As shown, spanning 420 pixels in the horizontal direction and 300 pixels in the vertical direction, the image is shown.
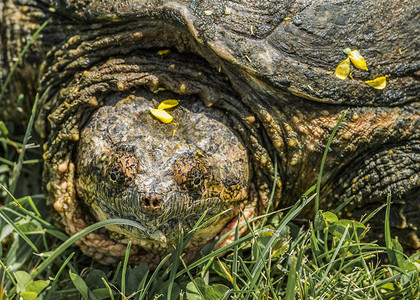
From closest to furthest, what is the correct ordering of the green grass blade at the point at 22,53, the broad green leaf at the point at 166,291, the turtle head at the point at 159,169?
the turtle head at the point at 159,169 → the broad green leaf at the point at 166,291 → the green grass blade at the point at 22,53

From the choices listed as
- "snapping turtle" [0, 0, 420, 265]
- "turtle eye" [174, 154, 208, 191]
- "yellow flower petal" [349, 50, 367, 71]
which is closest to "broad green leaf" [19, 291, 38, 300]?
"snapping turtle" [0, 0, 420, 265]

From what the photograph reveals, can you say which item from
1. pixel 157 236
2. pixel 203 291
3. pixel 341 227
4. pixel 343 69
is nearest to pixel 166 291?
pixel 203 291

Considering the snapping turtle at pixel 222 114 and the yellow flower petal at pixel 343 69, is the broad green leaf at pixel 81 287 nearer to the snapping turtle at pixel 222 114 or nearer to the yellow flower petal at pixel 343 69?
the snapping turtle at pixel 222 114

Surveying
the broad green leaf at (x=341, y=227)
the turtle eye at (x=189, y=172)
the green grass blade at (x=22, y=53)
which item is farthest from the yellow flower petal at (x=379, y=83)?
the green grass blade at (x=22, y=53)

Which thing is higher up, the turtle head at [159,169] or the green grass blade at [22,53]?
the green grass blade at [22,53]

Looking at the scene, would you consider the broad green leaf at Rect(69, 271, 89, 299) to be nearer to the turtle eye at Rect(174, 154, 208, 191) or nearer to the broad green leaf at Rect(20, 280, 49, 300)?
the broad green leaf at Rect(20, 280, 49, 300)

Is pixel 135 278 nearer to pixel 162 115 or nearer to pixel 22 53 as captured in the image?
pixel 162 115
